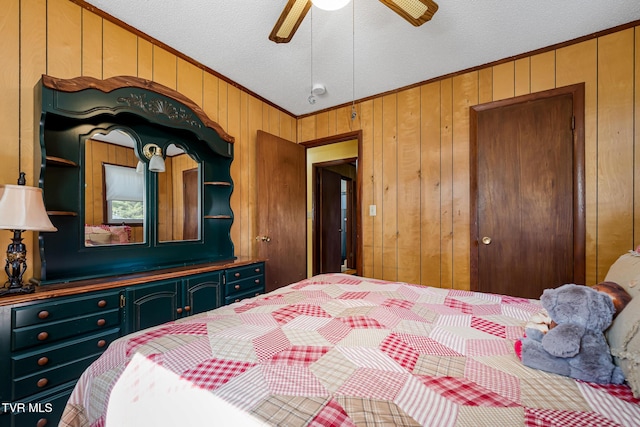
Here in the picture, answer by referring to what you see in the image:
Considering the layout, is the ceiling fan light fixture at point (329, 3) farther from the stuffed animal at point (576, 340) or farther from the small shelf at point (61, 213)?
the small shelf at point (61, 213)

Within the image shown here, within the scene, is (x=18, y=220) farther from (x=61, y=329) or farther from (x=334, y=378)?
(x=334, y=378)

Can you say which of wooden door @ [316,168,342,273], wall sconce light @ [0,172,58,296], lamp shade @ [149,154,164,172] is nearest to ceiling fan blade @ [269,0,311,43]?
lamp shade @ [149,154,164,172]

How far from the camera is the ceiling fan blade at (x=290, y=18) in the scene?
1357 millimetres

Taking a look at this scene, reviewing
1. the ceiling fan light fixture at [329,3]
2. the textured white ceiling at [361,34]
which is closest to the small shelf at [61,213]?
the textured white ceiling at [361,34]

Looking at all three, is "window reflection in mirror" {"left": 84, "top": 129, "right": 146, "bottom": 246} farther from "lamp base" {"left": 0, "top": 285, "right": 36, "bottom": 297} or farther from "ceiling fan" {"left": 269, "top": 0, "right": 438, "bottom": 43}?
"ceiling fan" {"left": 269, "top": 0, "right": 438, "bottom": 43}

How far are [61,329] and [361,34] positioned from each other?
2619mm

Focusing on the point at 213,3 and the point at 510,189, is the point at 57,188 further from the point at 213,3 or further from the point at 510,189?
the point at 510,189

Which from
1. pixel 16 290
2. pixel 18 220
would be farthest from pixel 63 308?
pixel 18 220

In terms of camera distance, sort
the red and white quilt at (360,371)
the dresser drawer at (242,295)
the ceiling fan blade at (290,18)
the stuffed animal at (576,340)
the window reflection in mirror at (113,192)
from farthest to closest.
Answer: the dresser drawer at (242,295), the window reflection in mirror at (113,192), the ceiling fan blade at (290,18), the stuffed animal at (576,340), the red and white quilt at (360,371)

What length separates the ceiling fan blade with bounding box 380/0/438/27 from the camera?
4.36ft

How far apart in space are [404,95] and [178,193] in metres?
2.40

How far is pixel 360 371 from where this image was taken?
74 cm

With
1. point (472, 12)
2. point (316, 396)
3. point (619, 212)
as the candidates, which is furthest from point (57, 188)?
point (619, 212)

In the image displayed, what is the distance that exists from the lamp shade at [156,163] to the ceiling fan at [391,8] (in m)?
1.30
